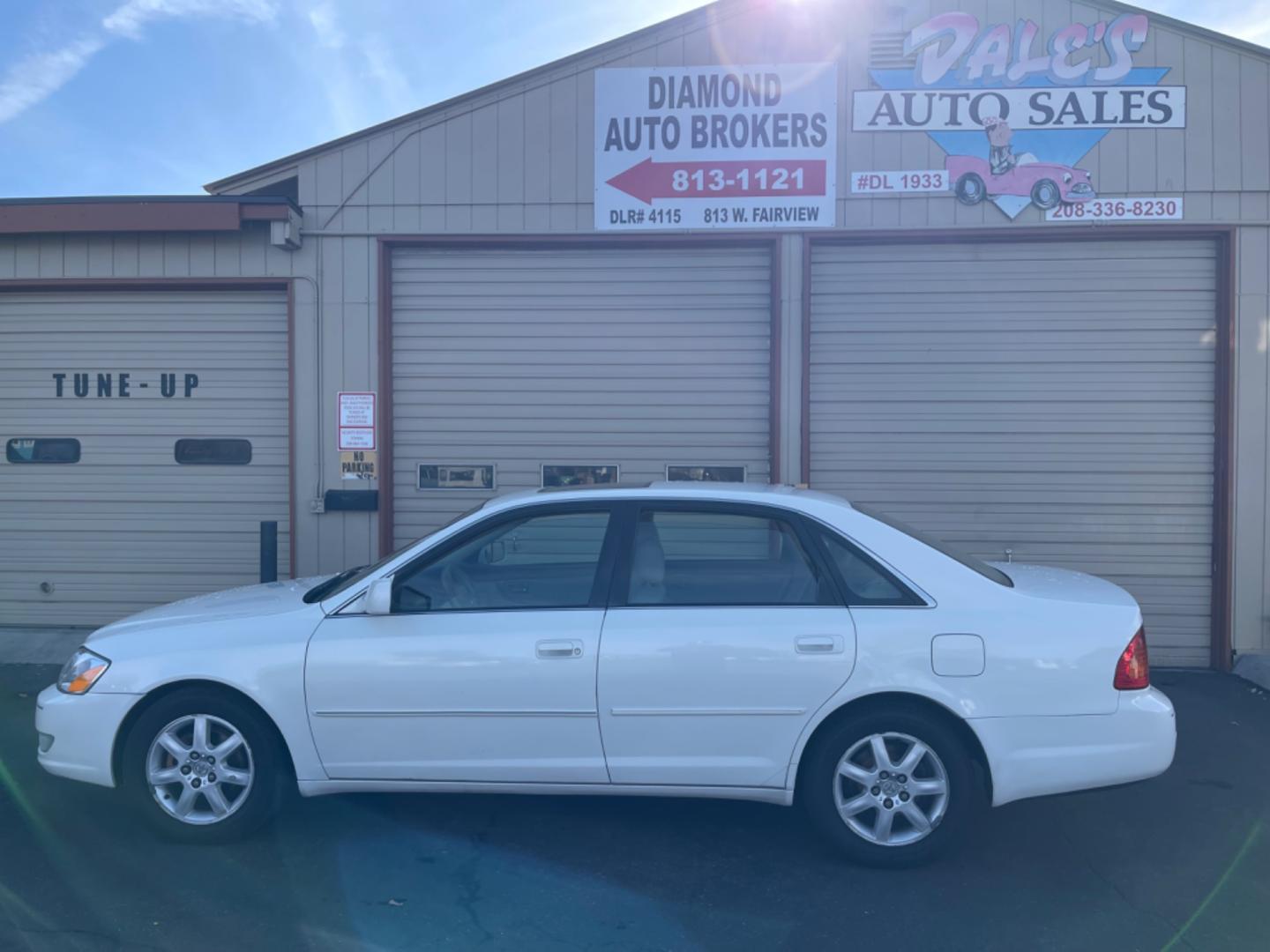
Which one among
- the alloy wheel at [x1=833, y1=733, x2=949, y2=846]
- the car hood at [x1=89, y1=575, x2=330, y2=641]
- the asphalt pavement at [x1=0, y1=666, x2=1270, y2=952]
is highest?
the car hood at [x1=89, y1=575, x2=330, y2=641]

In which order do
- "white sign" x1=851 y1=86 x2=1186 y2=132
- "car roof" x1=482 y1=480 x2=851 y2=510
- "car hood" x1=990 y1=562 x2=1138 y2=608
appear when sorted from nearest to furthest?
1. "car hood" x1=990 y1=562 x2=1138 y2=608
2. "car roof" x1=482 y1=480 x2=851 y2=510
3. "white sign" x1=851 y1=86 x2=1186 y2=132

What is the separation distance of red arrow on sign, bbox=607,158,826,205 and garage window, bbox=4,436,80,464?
17.1ft

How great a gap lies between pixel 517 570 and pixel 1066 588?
250 cm

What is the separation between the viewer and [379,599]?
478 centimetres

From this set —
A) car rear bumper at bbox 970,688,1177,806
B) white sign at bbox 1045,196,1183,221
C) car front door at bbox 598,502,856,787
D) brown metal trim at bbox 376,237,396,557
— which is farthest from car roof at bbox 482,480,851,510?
white sign at bbox 1045,196,1183,221

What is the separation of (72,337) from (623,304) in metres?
4.56

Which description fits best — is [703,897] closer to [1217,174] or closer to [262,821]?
[262,821]

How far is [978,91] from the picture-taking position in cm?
852

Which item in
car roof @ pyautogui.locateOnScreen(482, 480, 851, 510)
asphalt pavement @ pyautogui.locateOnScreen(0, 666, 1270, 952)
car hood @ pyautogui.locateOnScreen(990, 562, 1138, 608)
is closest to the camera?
asphalt pavement @ pyautogui.locateOnScreen(0, 666, 1270, 952)

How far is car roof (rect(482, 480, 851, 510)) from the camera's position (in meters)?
5.03

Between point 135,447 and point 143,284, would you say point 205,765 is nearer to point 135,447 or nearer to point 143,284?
point 135,447

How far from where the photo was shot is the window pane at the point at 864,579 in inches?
187

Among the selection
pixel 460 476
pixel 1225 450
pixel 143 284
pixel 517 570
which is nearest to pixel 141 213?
pixel 143 284

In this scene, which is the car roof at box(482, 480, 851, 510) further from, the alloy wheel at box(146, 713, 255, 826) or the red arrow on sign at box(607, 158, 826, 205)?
the red arrow on sign at box(607, 158, 826, 205)
